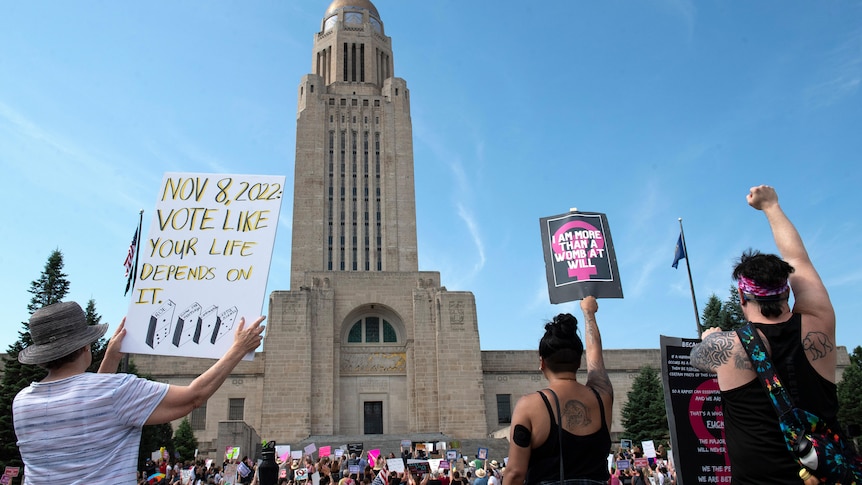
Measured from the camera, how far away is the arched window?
40.5m

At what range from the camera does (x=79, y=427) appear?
110 inches

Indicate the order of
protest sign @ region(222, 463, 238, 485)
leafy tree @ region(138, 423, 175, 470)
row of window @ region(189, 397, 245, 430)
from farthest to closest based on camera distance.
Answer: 1. row of window @ region(189, 397, 245, 430)
2. leafy tree @ region(138, 423, 175, 470)
3. protest sign @ region(222, 463, 238, 485)

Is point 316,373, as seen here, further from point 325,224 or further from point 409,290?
point 325,224

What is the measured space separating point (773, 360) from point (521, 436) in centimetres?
133

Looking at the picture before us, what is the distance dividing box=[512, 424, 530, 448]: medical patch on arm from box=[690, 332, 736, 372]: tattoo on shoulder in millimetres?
987

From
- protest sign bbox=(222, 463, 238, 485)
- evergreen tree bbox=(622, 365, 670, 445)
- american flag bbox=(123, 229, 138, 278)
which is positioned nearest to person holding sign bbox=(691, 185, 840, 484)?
protest sign bbox=(222, 463, 238, 485)

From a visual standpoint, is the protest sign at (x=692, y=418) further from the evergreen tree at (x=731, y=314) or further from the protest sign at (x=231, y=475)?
the evergreen tree at (x=731, y=314)

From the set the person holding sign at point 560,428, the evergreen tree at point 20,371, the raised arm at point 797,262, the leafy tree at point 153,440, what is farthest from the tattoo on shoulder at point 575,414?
the leafy tree at point 153,440

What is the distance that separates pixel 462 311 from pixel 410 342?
3.79 meters

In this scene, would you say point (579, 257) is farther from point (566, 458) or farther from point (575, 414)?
point (566, 458)

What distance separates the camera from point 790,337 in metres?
3.16

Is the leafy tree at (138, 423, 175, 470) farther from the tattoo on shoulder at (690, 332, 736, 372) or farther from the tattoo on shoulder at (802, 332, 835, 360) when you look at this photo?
the tattoo on shoulder at (802, 332, 835, 360)

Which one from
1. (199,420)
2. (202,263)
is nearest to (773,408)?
(202,263)

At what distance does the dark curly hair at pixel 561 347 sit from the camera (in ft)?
12.2
